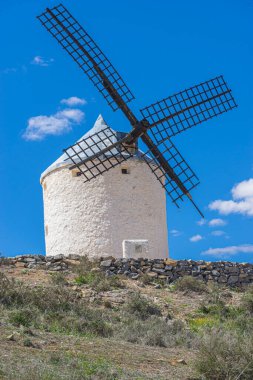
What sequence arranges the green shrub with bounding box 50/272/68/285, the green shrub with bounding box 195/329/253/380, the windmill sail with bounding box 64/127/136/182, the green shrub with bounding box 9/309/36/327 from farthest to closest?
the windmill sail with bounding box 64/127/136/182 → the green shrub with bounding box 50/272/68/285 → the green shrub with bounding box 9/309/36/327 → the green shrub with bounding box 195/329/253/380

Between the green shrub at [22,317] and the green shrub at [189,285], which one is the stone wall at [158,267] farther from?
the green shrub at [22,317]

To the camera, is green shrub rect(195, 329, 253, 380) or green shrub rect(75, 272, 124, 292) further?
green shrub rect(75, 272, 124, 292)

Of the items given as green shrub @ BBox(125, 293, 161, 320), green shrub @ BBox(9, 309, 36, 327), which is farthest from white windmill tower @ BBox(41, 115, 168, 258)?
green shrub @ BBox(9, 309, 36, 327)

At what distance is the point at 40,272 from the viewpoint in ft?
49.3

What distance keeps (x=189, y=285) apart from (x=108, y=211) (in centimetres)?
334

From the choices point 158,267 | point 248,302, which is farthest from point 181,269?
point 248,302

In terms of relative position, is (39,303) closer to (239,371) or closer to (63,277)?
(63,277)

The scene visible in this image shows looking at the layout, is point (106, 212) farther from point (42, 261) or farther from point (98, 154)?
point (42, 261)

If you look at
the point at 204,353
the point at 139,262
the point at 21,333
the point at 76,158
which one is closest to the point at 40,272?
the point at 139,262

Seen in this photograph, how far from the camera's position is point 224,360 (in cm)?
692

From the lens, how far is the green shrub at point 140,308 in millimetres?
11922

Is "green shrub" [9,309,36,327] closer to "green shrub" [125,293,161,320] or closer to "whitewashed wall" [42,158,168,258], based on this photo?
"green shrub" [125,293,161,320]

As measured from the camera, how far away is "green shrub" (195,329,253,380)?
6793 mm

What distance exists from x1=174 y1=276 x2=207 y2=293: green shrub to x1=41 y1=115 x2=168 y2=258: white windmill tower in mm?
2046
